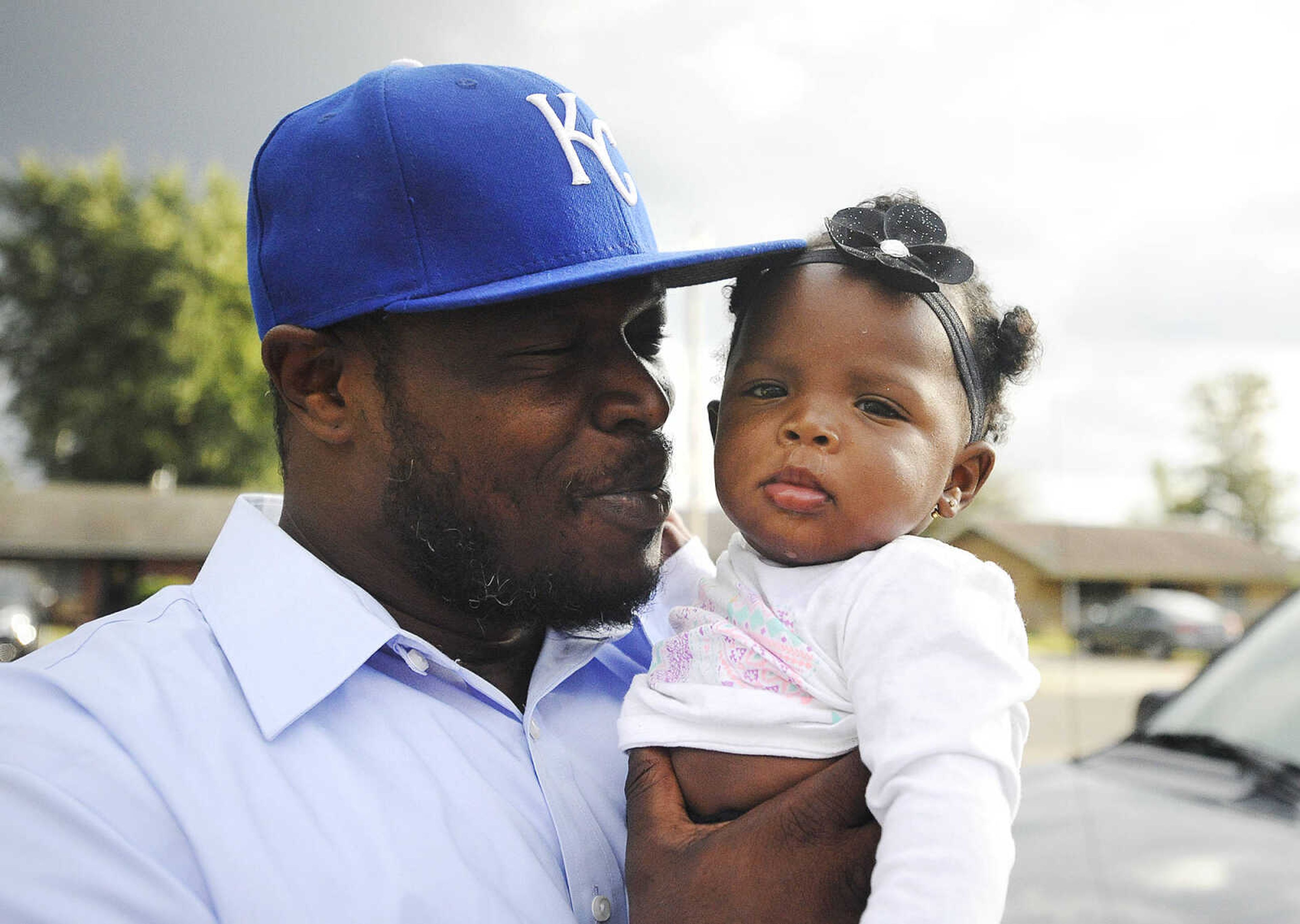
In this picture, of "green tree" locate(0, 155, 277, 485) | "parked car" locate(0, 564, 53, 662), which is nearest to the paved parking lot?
"parked car" locate(0, 564, 53, 662)

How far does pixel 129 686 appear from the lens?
160 cm

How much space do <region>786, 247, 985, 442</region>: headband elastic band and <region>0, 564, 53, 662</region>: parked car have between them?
40.5 feet

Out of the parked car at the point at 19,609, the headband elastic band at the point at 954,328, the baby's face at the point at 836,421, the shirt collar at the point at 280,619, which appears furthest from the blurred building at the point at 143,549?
the shirt collar at the point at 280,619

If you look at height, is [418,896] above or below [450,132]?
below

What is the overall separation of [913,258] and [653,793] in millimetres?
936

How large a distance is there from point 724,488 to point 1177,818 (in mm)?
2042

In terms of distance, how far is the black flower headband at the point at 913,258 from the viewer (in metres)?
1.87

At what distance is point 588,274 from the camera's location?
6.05 ft

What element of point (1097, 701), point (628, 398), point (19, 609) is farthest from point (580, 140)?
point (1097, 701)

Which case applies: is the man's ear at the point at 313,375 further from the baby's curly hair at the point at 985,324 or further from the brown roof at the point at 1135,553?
the brown roof at the point at 1135,553

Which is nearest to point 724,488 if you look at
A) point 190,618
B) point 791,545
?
point 791,545

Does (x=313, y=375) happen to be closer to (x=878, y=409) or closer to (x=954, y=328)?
(x=878, y=409)

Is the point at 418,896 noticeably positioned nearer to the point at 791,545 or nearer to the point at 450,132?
the point at 791,545

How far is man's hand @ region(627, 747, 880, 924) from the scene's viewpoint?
1.52m
